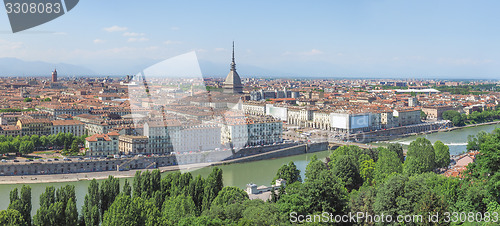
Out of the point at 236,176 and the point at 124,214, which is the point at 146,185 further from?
the point at 236,176

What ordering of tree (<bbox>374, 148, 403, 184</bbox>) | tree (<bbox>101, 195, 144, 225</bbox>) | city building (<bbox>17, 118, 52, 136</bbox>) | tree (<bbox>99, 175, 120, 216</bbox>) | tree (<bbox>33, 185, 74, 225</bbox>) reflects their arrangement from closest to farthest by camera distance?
1. tree (<bbox>101, 195, 144, 225</bbox>)
2. tree (<bbox>33, 185, 74, 225</bbox>)
3. tree (<bbox>99, 175, 120, 216</bbox>)
4. tree (<bbox>374, 148, 403, 184</bbox>)
5. city building (<bbox>17, 118, 52, 136</bbox>)

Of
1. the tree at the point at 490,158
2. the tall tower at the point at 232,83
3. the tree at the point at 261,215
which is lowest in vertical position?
the tree at the point at 261,215

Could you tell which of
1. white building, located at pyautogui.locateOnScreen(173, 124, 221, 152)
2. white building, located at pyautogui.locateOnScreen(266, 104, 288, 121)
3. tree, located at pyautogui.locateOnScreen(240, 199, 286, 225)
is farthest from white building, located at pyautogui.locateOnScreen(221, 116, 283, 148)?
tree, located at pyautogui.locateOnScreen(240, 199, 286, 225)

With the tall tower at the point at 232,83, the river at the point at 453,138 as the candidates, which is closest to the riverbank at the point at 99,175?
the river at the point at 453,138

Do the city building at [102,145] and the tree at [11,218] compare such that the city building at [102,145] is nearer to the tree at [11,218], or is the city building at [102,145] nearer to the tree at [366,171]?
the tree at [11,218]

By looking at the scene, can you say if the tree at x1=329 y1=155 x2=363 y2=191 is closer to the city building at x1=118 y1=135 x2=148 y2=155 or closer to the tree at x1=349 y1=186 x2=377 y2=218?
the tree at x1=349 y1=186 x2=377 y2=218

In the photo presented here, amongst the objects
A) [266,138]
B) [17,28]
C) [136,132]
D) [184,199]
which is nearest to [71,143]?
[136,132]

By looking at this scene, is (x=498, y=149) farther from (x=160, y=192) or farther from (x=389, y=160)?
(x=160, y=192)

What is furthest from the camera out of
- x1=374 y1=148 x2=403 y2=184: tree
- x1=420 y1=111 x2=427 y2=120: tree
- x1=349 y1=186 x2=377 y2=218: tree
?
x1=420 y1=111 x2=427 y2=120: tree
